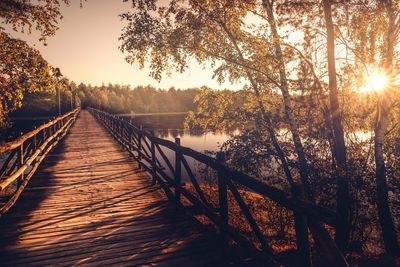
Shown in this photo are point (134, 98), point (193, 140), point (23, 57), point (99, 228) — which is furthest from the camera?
point (134, 98)

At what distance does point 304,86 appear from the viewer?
11922 millimetres

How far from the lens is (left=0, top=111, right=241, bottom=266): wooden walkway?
4.66 m

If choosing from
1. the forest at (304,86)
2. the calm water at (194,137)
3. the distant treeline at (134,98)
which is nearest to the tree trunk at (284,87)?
the forest at (304,86)

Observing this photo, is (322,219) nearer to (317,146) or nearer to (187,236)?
(187,236)

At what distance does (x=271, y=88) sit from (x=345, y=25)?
3494mm

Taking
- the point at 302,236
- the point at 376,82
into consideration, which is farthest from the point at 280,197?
the point at 376,82

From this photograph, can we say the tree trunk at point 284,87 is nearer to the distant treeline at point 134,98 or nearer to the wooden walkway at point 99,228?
the wooden walkway at point 99,228

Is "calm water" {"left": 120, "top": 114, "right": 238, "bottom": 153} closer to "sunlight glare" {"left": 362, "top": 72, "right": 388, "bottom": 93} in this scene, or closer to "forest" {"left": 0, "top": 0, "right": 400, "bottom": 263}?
"forest" {"left": 0, "top": 0, "right": 400, "bottom": 263}

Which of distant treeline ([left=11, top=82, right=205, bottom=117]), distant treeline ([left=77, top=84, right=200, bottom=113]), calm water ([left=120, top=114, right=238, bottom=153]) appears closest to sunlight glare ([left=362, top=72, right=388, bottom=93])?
calm water ([left=120, top=114, right=238, bottom=153])

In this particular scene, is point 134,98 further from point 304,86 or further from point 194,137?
point 304,86

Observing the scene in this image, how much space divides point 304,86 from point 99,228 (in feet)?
30.1

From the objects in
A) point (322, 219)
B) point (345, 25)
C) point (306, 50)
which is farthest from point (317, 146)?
point (322, 219)

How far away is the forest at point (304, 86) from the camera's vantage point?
35.4ft

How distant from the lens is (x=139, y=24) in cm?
1230
